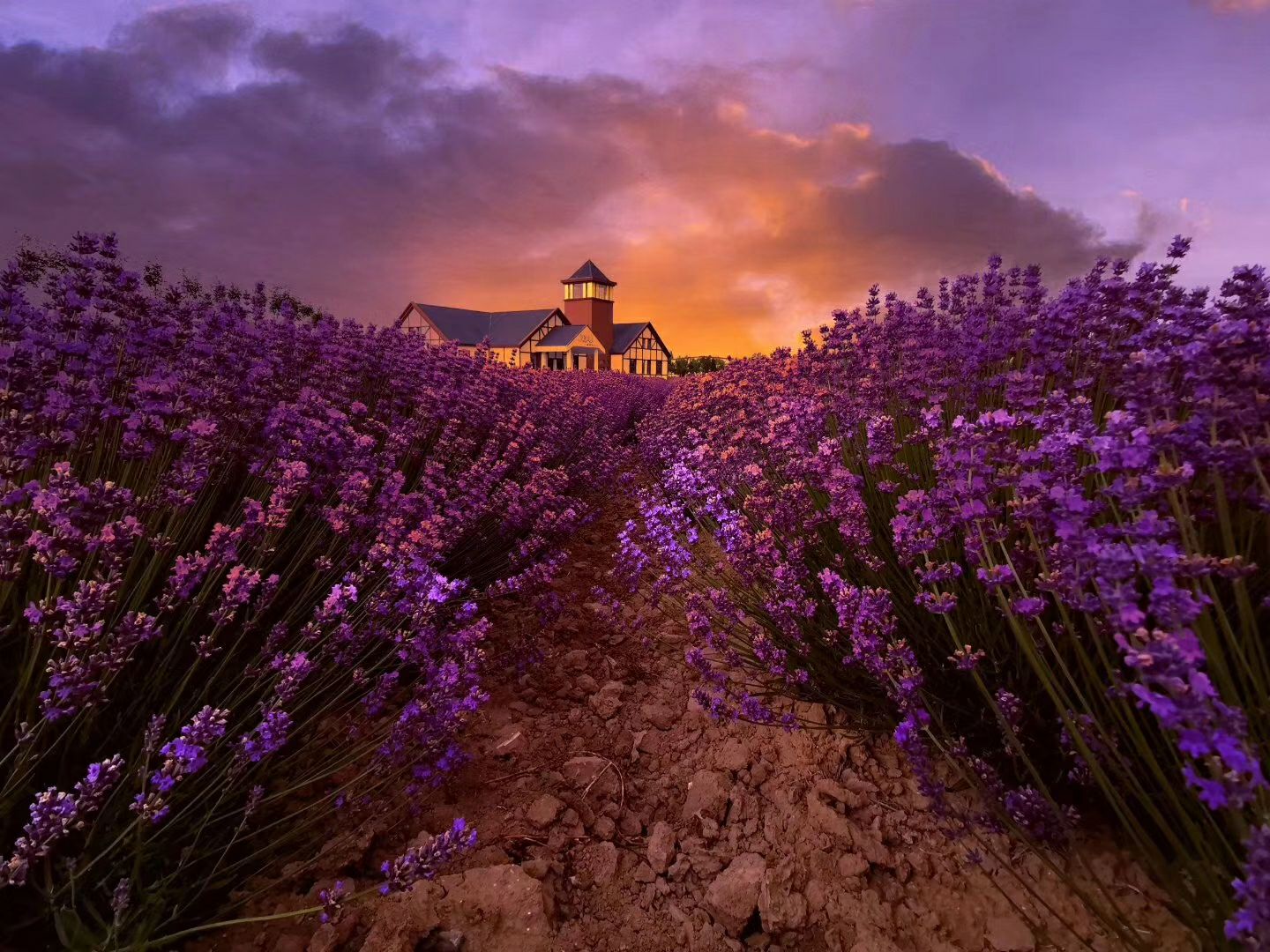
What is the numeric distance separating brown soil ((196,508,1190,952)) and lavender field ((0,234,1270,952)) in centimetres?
1

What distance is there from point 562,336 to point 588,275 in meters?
7.18

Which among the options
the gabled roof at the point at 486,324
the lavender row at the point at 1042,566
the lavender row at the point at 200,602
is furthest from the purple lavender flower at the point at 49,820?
the gabled roof at the point at 486,324

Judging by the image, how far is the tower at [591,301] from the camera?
45.3m

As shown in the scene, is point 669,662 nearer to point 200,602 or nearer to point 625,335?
point 200,602

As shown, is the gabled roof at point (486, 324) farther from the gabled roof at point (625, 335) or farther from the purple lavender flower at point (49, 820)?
the purple lavender flower at point (49, 820)

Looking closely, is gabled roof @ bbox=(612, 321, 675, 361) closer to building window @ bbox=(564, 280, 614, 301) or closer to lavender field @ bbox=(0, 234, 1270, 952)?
building window @ bbox=(564, 280, 614, 301)

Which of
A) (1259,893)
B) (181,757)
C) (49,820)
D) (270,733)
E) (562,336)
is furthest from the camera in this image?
(562,336)

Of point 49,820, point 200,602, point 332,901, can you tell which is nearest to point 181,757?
point 49,820

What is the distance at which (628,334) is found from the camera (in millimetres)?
47688

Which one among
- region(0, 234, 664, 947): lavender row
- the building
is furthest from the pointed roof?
region(0, 234, 664, 947): lavender row

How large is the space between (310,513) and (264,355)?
1.22 metres

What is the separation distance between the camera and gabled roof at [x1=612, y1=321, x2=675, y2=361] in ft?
153

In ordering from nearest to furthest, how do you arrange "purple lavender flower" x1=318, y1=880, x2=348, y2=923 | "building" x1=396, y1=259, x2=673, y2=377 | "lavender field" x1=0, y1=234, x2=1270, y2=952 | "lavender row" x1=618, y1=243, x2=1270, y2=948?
1. "lavender row" x1=618, y1=243, x2=1270, y2=948
2. "lavender field" x1=0, y1=234, x2=1270, y2=952
3. "purple lavender flower" x1=318, y1=880, x2=348, y2=923
4. "building" x1=396, y1=259, x2=673, y2=377

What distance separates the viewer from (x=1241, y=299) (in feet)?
6.55
